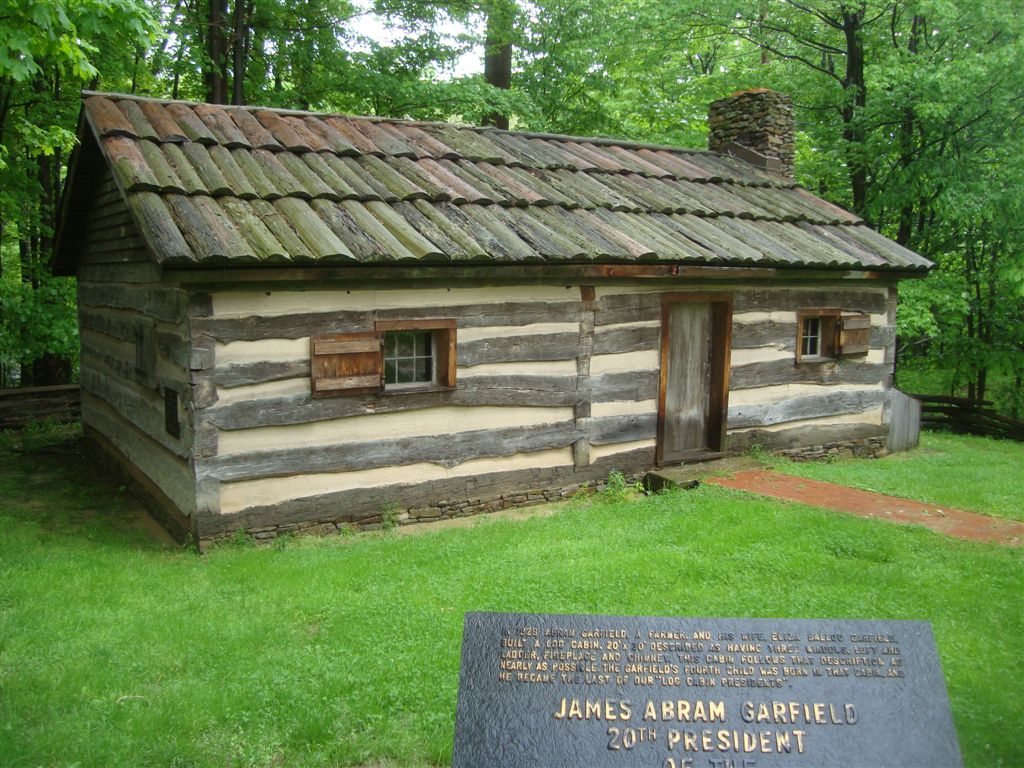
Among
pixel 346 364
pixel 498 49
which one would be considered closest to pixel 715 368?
pixel 346 364

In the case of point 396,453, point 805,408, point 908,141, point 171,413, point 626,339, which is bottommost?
point 396,453

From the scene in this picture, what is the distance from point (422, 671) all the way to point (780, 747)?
8.50 feet

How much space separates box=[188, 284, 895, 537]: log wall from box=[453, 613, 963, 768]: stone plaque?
17.1 feet

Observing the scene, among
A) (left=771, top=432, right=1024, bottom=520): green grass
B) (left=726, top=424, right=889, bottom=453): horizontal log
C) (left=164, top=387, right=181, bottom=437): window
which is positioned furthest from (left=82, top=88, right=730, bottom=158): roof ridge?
(left=771, top=432, right=1024, bottom=520): green grass

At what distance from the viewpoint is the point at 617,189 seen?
12.0 meters

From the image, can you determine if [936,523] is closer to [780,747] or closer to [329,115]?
[780,747]

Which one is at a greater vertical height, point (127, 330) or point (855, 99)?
point (855, 99)

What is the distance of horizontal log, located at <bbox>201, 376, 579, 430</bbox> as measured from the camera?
27.1 ft

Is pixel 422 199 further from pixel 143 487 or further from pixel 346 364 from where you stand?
pixel 143 487

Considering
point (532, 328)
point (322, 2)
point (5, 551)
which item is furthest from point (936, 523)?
point (322, 2)

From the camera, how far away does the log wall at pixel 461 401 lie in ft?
27.0

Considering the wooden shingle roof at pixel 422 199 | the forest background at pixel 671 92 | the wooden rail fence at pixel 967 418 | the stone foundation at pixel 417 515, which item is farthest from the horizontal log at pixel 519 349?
the wooden rail fence at pixel 967 418

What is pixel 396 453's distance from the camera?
361 inches

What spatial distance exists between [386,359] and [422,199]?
203 centimetres
